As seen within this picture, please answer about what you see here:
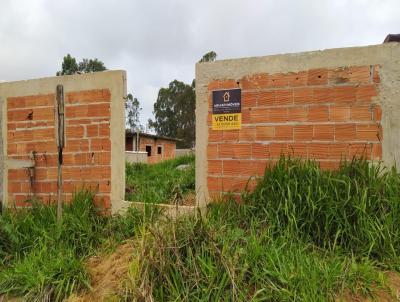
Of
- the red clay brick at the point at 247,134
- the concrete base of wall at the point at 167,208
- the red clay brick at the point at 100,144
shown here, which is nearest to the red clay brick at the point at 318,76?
the red clay brick at the point at 247,134

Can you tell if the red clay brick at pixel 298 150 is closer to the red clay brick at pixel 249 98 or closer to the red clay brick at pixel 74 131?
the red clay brick at pixel 249 98

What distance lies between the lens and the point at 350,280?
250cm

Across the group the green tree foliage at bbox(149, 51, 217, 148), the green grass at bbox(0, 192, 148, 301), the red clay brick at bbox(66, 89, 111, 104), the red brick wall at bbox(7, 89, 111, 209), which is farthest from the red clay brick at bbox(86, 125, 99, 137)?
the green tree foliage at bbox(149, 51, 217, 148)

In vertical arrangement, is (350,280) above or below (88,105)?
below

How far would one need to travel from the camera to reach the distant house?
22.0m

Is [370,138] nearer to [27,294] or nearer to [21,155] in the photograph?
[27,294]

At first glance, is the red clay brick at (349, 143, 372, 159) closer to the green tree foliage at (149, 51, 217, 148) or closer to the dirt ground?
the dirt ground

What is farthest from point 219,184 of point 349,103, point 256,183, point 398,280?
point 398,280

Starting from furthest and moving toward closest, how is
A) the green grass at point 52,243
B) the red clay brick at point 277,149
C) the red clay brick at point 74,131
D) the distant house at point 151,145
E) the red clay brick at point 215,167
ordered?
the distant house at point 151,145 → the red clay brick at point 74,131 → the red clay brick at point 215,167 → the red clay brick at point 277,149 → the green grass at point 52,243

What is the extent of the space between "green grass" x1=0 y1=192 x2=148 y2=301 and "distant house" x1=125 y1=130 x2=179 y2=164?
1653cm

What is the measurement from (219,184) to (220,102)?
0.85 meters

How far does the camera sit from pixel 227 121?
3.70 metres

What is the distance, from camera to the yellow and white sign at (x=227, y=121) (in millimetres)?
3674

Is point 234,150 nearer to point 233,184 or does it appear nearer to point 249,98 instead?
point 233,184
